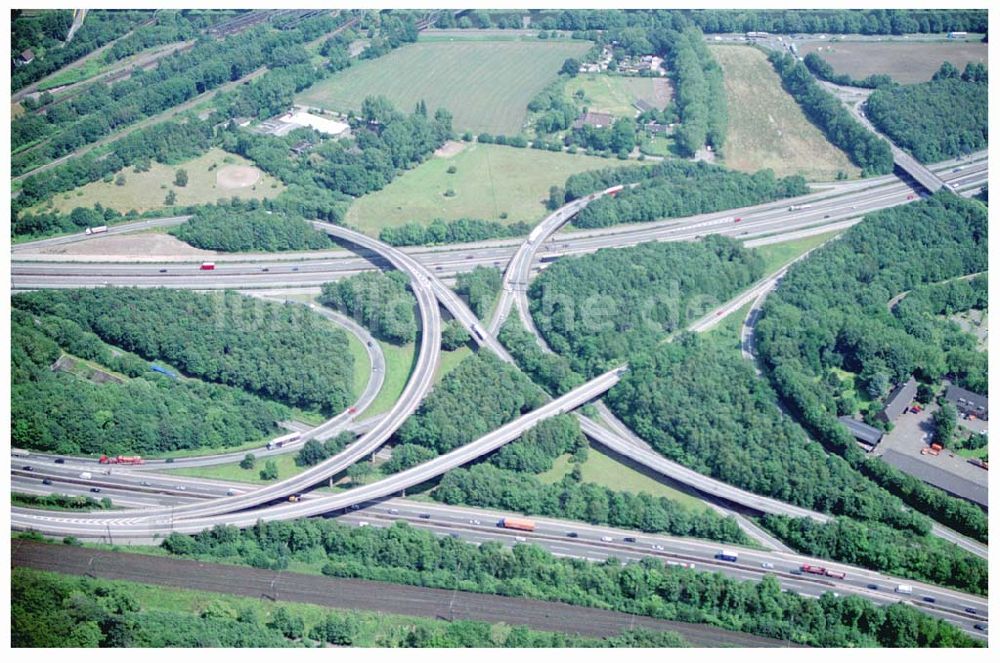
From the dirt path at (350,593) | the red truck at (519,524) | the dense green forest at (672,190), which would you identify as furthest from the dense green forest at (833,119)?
the dirt path at (350,593)

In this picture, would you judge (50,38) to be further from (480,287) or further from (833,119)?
(833,119)

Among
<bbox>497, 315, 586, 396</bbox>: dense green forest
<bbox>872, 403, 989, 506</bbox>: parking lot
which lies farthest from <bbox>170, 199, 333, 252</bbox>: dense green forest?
<bbox>872, 403, 989, 506</bbox>: parking lot

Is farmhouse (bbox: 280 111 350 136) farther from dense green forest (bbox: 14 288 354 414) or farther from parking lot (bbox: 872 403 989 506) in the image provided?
parking lot (bbox: 872 403 989 506)

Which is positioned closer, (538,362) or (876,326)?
(538,362)

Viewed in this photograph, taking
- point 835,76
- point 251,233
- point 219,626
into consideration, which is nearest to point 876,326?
point 835,76

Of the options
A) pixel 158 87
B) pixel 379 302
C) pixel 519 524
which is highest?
pixel 158 87

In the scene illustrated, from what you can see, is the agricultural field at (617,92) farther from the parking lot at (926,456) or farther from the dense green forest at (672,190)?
the parking lot at (926,456)
